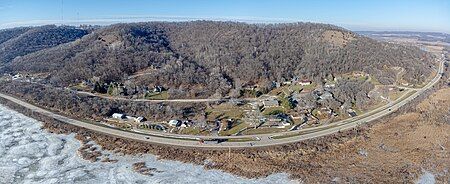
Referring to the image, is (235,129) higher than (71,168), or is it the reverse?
(235,129)

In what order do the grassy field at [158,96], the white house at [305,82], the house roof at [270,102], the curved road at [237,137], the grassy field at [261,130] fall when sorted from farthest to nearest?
1. the white house at [305,82]
2. the grassy field at [158,96]
3. the house roof at [270,102]
4. the grassy field at [261,130]
5. the curved road at [237,137]

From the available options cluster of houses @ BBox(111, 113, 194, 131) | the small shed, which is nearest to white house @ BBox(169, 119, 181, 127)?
cluster of houses @ BBox(111, 113, 194, 131)

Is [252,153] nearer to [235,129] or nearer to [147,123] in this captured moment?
[235,129]

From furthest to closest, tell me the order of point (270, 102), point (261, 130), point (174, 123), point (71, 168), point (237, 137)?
point (270, 102), point (174, 123), point (261, 130), point (237, 137), point (71, 168)

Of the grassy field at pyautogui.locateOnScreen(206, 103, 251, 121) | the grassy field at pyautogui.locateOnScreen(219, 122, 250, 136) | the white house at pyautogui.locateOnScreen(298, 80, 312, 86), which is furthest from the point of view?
the white house at pyautogui.locateOnScreen(298, 80, 312, 86)

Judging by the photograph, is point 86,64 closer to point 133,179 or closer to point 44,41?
point 44,41

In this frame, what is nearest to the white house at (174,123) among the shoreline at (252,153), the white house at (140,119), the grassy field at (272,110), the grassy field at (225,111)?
the white house at (140,119)

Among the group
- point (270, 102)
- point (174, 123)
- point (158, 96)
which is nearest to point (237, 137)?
point (174, 123)

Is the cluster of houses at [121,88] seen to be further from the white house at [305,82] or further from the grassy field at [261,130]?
the white house at [305,82]

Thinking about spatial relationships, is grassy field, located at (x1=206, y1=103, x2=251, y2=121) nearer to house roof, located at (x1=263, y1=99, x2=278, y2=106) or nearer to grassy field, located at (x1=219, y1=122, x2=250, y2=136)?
house roof, located at (x1=263, y1=99, x2=278, y2=106)

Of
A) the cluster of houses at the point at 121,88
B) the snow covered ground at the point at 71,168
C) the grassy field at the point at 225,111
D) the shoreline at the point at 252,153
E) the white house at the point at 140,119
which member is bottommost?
the snow covered ground at the point at 71,168
